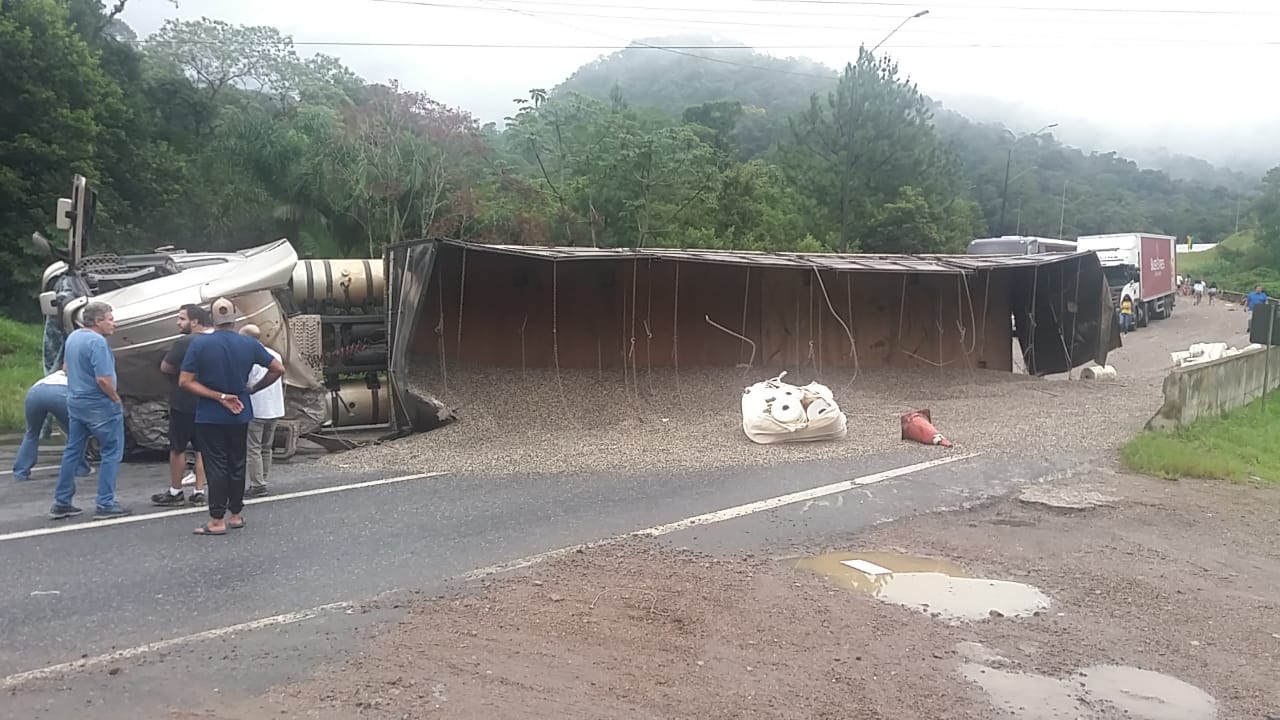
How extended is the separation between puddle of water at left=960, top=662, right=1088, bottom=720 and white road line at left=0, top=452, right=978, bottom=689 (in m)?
2.82

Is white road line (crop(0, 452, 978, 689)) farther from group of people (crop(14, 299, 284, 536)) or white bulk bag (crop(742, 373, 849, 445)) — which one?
white bulk bag (crop(742, 373, 849, 445))

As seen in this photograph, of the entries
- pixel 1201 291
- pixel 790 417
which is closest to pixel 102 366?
pixel 790 417

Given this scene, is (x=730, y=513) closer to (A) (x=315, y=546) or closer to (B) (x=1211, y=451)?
(A) (x=315, y=546)

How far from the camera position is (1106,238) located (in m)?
33.7

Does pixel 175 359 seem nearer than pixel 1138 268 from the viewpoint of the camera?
Yes

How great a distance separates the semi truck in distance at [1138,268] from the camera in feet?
104

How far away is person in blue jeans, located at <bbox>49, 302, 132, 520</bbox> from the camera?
679cm

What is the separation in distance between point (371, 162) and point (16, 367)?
966cm

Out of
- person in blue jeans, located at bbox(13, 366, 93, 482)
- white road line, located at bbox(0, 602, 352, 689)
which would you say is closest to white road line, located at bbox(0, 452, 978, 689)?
white road line, located at bbox(0, 602, 352, 689)

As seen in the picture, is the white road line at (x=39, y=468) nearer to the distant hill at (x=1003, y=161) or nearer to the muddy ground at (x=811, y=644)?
the muddy ground at (x=811, y=644)

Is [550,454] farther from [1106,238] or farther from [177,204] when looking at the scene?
[1106,238]

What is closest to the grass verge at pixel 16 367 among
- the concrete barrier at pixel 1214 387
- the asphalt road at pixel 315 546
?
the asphalt road at pixel 315 546

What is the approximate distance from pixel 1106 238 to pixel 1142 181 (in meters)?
78.0

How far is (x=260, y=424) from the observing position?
774cm
